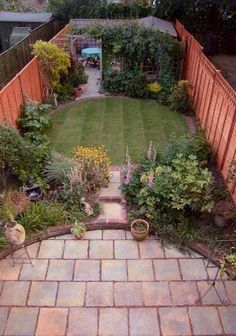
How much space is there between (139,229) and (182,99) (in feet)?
20.4

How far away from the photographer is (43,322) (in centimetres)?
403

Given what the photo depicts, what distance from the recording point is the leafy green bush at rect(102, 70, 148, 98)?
1126 cm

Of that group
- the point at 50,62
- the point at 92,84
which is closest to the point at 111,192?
the point at 50,62

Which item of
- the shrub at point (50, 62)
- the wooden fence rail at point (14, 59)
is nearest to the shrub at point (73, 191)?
the wooden fence rail at point (14, 59)

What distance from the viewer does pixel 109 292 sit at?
444 cm

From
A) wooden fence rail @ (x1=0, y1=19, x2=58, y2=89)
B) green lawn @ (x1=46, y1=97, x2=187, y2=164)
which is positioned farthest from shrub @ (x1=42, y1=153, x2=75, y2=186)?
wooden fence rail @ (x1=0, y1=19, x2=58, y2=89)

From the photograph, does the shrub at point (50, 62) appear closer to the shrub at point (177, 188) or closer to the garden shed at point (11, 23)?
the shrub at point (177, 188)

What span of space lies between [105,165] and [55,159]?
1.14 m

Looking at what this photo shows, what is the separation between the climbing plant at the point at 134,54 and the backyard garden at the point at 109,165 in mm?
147

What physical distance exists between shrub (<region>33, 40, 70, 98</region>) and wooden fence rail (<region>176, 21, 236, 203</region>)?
14.3 feet

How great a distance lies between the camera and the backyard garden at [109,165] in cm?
531

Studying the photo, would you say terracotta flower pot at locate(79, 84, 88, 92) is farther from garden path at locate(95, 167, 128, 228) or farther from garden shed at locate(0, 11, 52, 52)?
garden shed at locate(0, 11, 52, 52)

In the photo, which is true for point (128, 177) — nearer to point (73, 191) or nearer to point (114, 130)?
point (73, 191)

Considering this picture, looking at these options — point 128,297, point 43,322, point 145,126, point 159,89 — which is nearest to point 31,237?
point 43,322
